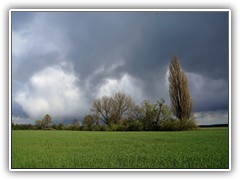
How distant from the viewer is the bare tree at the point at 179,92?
5.95 meters

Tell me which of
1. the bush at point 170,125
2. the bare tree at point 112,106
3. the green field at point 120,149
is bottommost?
the green field at point 120,149

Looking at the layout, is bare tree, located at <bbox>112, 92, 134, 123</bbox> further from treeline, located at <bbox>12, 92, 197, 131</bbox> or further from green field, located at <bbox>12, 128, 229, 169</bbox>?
green field, located at <bbox>12, 128, 229, 169</bbox>

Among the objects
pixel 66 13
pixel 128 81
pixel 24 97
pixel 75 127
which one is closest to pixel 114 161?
pixel 75 127

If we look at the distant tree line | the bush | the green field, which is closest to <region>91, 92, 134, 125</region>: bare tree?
the distant tree line

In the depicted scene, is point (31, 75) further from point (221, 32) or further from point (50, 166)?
point (221, 32)

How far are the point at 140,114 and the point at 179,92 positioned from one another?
2.29 ft

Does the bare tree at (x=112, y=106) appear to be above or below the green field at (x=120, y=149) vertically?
above

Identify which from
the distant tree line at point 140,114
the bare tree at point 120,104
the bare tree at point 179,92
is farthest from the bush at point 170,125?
the bare tree at point 120,104

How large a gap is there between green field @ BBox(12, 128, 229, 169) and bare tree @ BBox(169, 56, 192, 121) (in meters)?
0.33

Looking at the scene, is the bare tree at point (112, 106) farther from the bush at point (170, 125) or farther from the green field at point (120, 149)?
the bush at point (170, 125)

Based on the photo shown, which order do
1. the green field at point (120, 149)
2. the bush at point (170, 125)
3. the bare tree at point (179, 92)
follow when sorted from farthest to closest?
1. the bush at point (170, 125)
2. the bare tree at point (179, 92)
3. the green field at point (120, 149)

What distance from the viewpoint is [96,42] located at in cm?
602

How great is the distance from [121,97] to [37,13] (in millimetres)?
1806

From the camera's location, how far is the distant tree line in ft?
19.7
